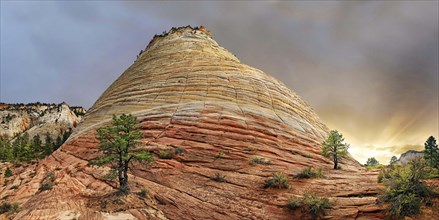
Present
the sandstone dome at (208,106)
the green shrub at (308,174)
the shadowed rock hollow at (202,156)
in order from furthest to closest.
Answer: the sandstone dome at (208,106) < the green shrub at (308,174) < the shadowed rock hollow at (202,156)

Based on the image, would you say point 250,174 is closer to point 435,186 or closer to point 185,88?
point 435,186

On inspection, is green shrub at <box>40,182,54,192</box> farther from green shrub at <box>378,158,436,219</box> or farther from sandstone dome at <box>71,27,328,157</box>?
green shrub at <box>378,158,436,219</box>

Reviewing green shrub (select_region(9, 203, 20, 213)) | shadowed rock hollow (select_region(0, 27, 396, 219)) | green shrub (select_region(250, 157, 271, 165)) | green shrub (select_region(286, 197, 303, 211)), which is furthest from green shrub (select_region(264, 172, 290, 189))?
green shrub (select_region(9, 203, 20, 213))

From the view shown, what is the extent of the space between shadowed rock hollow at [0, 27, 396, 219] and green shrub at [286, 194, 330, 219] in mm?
465

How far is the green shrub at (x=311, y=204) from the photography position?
17.8 m

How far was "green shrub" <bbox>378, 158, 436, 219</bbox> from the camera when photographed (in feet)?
52.2

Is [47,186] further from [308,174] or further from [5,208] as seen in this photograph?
[308,174]

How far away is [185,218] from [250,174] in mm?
6707

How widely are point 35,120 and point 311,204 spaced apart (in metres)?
104

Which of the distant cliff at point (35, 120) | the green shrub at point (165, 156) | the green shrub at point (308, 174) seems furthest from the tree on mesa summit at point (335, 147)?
the distant cliff at point (35, 120)

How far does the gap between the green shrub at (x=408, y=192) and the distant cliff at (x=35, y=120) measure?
83.1 metres

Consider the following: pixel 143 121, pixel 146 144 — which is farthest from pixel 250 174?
pixel 143 121

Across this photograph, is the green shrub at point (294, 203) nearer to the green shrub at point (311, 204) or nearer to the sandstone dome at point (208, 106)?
the green shrub at point (311, 204)

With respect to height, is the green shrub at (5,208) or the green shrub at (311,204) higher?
the green shrub at (311,204)
